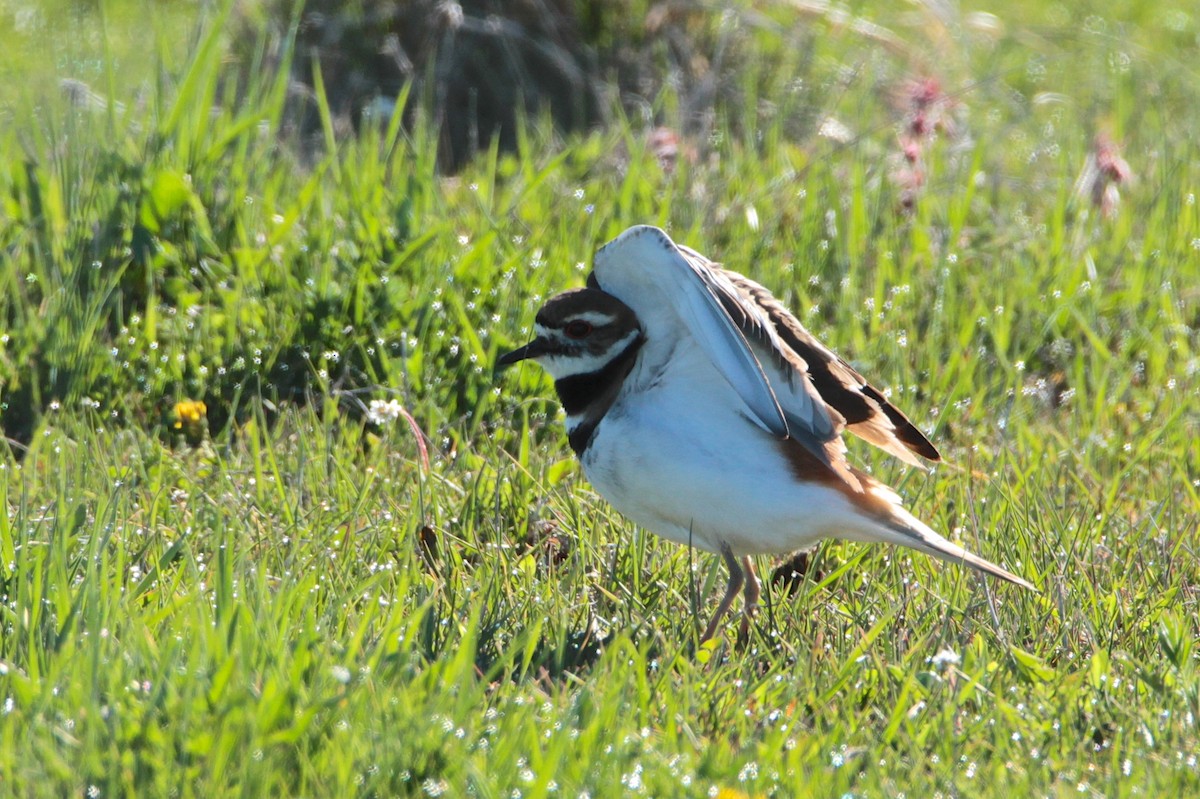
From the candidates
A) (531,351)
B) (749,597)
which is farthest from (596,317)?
(749,597)

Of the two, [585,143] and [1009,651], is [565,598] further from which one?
[585,143]

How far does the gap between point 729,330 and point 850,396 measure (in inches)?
22.7

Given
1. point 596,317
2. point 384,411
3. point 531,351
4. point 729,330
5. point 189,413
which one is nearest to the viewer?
point 729,330

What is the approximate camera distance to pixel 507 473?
4.49 metres

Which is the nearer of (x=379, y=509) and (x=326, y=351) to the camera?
(x=379, y=509)

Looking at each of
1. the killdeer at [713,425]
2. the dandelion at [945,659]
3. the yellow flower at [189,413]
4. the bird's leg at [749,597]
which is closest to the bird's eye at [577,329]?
the killdeer at [713,425]

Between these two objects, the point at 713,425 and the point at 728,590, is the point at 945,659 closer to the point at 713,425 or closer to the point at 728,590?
the point at 728,590

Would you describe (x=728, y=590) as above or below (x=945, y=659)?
below

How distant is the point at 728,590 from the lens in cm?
385

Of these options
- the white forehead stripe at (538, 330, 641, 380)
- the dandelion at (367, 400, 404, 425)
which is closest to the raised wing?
the white forehead stripe at (538, 330, 641, 380)

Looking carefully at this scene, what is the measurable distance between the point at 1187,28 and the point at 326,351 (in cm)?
725

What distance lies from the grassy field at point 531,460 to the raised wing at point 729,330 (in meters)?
0.44

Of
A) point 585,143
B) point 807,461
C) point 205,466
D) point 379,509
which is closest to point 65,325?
point 205,466

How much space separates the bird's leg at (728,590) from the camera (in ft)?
12.2
